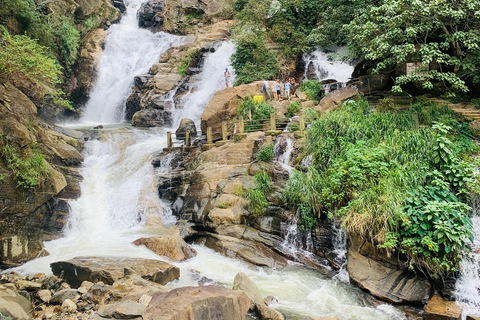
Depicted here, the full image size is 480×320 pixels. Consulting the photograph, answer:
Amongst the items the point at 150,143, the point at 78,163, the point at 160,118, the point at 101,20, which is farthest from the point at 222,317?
the point at 101,20

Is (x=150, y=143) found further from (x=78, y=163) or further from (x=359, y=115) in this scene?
(x=359, y=115)

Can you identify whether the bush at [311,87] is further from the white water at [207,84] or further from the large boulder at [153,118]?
the large boulder at [153,118]

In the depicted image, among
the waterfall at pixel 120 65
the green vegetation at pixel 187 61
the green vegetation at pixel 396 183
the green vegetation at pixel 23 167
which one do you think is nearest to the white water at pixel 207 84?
the green vegetation at pixel 187 61

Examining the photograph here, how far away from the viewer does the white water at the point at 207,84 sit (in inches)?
945

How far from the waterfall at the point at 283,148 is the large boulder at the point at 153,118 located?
1180 cm

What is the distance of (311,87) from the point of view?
67.9 ft

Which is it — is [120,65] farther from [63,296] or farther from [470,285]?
[470,285]

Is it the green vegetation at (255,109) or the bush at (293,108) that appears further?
the bush at (293,108)

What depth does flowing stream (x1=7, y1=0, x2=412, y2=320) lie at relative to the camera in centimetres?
863

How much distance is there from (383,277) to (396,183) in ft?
8.55

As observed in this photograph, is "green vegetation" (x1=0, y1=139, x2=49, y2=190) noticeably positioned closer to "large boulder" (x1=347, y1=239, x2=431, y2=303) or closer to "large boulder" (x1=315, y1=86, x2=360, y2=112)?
"large boulder" (x1=347, y1=239, x2=431, y2=303)

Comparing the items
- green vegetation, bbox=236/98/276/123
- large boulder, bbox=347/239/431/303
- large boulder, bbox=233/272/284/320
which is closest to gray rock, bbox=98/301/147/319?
large boulder, bbox=233/272/284/320

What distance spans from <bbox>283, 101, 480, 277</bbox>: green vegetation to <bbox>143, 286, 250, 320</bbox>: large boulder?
14.5 feet

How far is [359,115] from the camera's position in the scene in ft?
44.3
